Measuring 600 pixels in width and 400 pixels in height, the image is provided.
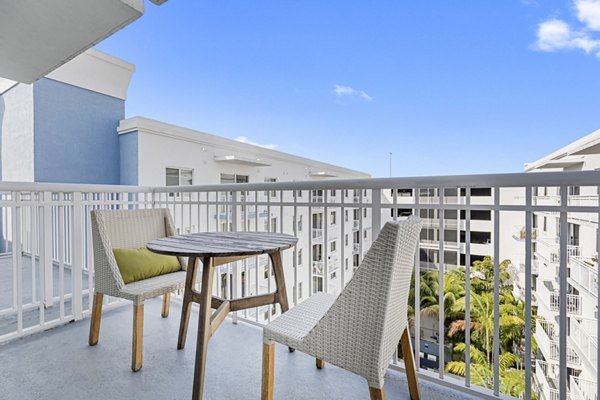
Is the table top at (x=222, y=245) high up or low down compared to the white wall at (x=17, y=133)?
down

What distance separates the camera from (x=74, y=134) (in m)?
6.36

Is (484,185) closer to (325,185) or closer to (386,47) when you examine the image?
(325,185)

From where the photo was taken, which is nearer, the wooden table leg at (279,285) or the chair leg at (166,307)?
the wooden table leg at (279,285)

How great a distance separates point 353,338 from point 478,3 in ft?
52.7

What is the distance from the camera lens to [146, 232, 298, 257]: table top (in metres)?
1.48

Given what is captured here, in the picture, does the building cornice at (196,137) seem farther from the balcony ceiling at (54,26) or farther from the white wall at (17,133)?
the balcony ceiling at (54,26)

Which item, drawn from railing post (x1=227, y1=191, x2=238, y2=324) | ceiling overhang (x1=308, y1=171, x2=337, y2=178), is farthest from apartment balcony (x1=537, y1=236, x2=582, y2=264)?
ceiling overhang (x1=308, y1=171, x2=337, y2=178)

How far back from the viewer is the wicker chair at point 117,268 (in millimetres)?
1871

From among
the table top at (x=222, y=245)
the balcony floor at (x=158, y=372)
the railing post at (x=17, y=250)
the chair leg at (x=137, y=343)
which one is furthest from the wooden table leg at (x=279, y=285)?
the railing post at (x=17, y=250)

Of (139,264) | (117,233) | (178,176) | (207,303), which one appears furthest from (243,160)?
(207,303)

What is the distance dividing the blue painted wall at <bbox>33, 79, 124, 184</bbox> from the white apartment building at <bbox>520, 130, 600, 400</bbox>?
304 inches

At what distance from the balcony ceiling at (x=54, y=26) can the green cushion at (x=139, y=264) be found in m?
1.50

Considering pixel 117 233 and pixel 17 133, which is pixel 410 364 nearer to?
pixel 117 233

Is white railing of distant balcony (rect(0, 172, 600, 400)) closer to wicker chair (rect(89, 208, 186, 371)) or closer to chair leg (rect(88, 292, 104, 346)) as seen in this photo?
wicker chair (rect(89, 208, 186, 371))
